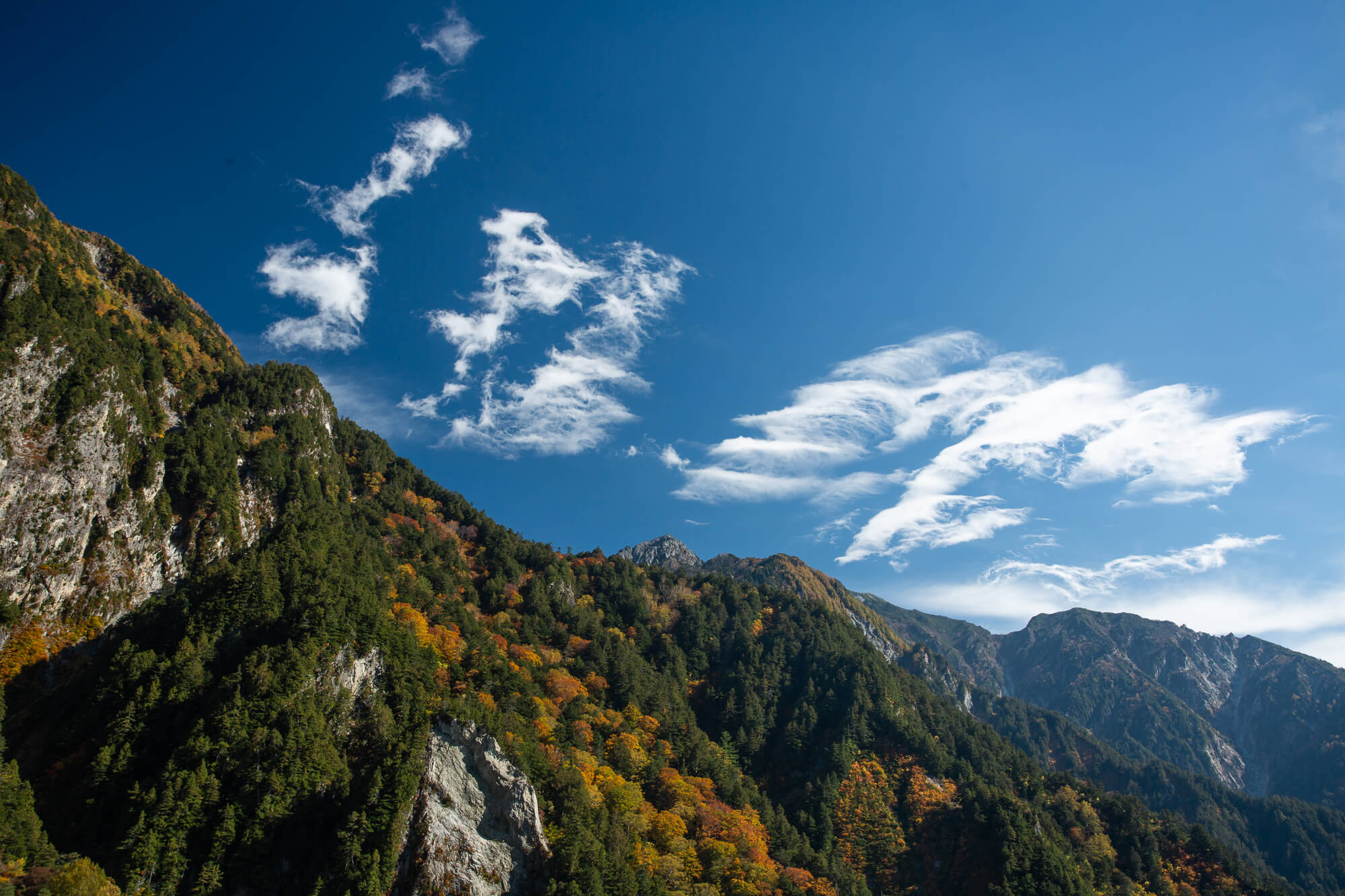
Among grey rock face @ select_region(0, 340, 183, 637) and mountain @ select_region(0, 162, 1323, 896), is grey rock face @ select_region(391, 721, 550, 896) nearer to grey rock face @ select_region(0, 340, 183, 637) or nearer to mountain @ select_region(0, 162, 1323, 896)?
mountain @ select_region(0, 162, 1323, 896)

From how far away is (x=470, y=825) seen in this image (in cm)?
7856

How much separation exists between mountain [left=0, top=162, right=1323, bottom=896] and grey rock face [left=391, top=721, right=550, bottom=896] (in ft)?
0.98

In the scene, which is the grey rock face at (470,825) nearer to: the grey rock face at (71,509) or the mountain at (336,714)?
the mountain at (336,714)

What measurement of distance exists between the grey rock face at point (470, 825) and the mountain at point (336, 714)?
30 cm

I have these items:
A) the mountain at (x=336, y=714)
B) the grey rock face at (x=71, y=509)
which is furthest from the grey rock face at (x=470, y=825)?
the grey rock face at (x=71, y=509)

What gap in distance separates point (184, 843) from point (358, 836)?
1572 centimetres

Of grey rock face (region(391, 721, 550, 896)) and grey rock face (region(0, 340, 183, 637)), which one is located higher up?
grey rock face (region(0, 340, 183, 637))

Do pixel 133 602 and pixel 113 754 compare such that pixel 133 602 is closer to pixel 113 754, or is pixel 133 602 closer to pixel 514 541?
pixel 113 754

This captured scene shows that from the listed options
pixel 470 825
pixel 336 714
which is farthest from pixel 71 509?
pixel 470 825

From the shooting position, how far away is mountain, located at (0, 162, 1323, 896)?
68.4 metres

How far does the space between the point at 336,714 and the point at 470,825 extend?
21.5 m

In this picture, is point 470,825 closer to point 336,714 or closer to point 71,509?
point 336,714

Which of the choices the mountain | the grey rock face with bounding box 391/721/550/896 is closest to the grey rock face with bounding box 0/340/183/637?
the mountain

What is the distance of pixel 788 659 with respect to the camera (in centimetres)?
17425
